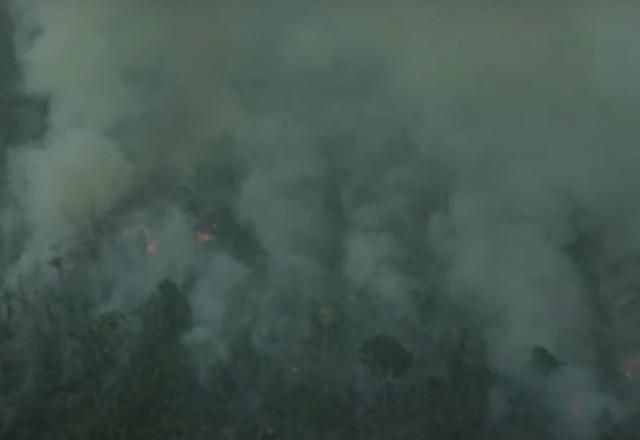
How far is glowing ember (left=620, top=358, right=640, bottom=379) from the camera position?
67.0 meters

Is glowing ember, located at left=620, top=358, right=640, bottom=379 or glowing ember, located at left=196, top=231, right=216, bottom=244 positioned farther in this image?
glowing ember, located at left=196, top=231, right=216, bottom=244

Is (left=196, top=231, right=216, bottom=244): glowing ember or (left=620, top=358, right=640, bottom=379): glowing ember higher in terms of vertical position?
(left=196, top=231, right=216, bottom=244): glowing ember

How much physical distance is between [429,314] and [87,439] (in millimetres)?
29946

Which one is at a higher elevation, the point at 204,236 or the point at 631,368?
the point at 204,236

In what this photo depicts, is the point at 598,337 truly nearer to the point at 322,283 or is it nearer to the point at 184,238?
the point at 322,283

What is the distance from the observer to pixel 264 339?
7288 centimetres

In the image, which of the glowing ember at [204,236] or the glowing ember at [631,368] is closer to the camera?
the glowing ember at [631,368]

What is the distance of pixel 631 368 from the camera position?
67.6 metres

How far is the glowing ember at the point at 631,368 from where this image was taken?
67.0 metres

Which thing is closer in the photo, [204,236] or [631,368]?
[631,368]

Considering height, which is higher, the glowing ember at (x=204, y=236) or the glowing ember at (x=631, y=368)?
the glowing ember at (x=204, y=236)

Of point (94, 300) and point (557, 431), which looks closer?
point (557, 431)

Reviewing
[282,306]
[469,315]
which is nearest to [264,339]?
[282,306]

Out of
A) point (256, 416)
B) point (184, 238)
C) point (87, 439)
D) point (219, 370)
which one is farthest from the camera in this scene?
point (184, 238)
